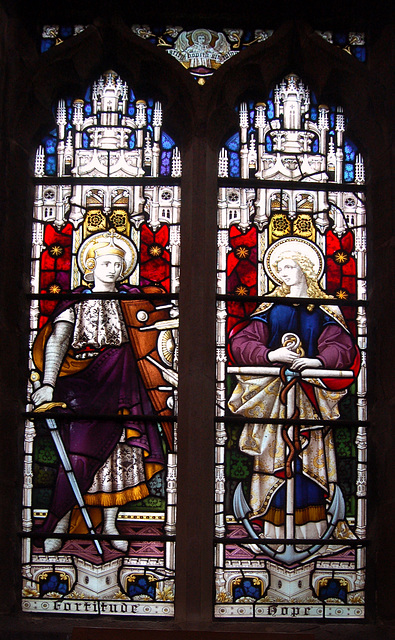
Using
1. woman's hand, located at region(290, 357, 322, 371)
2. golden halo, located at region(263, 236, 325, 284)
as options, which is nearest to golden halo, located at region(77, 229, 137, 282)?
golden halo, located at region(263, 236, 325, 284)

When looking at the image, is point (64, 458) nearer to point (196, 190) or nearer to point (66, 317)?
point (66, 317)

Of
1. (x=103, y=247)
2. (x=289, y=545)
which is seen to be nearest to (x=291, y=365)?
(x=289, y=545)

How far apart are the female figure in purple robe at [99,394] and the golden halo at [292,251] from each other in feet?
2.61

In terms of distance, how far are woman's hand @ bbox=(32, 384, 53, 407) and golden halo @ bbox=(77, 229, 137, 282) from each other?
2.23 feet

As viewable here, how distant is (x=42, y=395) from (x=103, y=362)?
0.39 m

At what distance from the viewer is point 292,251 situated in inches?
268

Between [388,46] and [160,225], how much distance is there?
5.64 ft

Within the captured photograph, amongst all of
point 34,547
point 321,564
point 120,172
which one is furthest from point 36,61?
point 321,564

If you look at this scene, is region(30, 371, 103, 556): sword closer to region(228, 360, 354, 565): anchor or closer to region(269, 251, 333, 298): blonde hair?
region(228, 360, 354, 565): anchor

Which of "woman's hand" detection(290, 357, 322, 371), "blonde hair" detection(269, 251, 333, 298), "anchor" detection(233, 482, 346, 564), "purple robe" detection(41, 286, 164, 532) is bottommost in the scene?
"anchor" detection(233, 482, 346, 564)

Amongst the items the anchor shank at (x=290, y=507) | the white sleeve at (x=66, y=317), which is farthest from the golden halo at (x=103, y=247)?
the anchor shank at (x=290, y=507)

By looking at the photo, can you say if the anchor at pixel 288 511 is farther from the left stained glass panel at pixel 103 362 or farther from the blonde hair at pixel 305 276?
the blonde hair at pixel 305 276

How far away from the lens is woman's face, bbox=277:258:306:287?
6750 millimetres

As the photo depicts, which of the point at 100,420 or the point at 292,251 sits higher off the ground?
the point at 292,251
